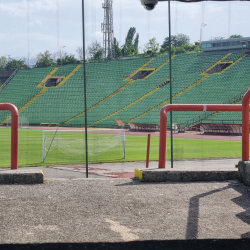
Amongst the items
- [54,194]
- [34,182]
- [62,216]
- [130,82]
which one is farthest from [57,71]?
[62,216]

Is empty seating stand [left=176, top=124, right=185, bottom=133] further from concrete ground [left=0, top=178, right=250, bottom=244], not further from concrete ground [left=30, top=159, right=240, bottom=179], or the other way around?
concrete ground [left=0, top=178, right=250, bottom=244]

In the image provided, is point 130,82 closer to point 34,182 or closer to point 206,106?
point 206,106

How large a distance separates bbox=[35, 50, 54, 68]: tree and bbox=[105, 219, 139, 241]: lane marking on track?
6014 mm

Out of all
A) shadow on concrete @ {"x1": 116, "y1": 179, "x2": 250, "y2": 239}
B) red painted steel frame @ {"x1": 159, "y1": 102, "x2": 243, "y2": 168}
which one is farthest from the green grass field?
shadow on concrete @ {"x1": 116, "y1": 179, "x2": 250, "y2": 239}

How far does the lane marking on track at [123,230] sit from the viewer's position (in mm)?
3328

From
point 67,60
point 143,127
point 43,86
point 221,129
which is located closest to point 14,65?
point 43,86

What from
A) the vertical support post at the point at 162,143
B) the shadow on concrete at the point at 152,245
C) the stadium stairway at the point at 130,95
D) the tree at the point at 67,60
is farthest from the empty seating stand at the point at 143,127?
the shadow on concrete at the point at 152,245

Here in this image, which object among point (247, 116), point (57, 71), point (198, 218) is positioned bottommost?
point (198, 218)

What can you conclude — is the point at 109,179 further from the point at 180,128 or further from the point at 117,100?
the point at 117,100

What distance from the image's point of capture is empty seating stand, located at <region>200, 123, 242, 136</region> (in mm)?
10875

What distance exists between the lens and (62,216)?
3.93m

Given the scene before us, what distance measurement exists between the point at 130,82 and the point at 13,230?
13.0 metres

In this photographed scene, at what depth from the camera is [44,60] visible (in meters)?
10.3

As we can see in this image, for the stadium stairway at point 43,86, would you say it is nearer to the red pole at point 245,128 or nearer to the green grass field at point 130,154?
the green grass field at point 130,154
